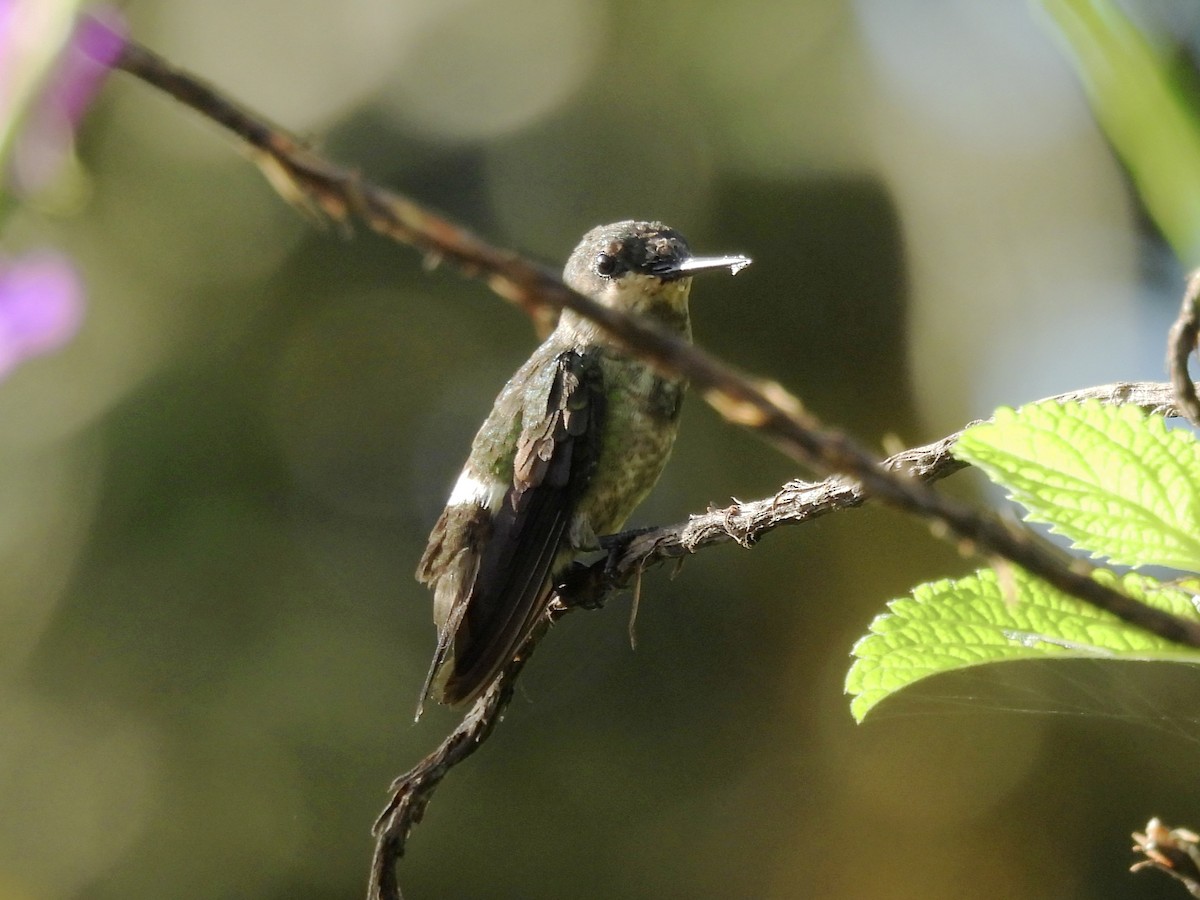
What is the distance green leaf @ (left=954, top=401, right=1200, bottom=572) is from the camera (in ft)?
2.49

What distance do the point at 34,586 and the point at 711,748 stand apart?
344 cm

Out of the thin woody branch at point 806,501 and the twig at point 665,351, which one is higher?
the thin woody branch at point 806,501

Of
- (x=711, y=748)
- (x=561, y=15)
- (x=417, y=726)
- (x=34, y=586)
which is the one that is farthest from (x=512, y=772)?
(x=561, y=15)

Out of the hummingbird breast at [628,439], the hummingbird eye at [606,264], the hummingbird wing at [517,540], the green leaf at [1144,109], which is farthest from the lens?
the hummingbird eye at [606,264]

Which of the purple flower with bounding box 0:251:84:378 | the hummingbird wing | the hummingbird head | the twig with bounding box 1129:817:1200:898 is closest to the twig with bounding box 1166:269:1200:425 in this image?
the twig with bounding box 1129:817:1200:898

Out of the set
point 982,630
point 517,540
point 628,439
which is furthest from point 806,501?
point 628,439

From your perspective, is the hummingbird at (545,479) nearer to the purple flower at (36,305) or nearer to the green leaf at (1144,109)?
the green leaf at (1144,109)

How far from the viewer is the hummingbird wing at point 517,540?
9.28 feet

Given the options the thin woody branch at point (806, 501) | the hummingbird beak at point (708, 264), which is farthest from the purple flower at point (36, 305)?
the hummingbird beak at point (708, 264)

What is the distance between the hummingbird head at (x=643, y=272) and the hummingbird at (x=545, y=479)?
7 centimetres

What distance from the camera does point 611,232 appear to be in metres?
3.94

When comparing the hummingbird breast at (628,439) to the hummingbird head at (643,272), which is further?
the hummingbird head at (643,272)

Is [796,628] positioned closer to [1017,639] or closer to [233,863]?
[233,863]

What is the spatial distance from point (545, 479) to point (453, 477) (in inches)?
112
